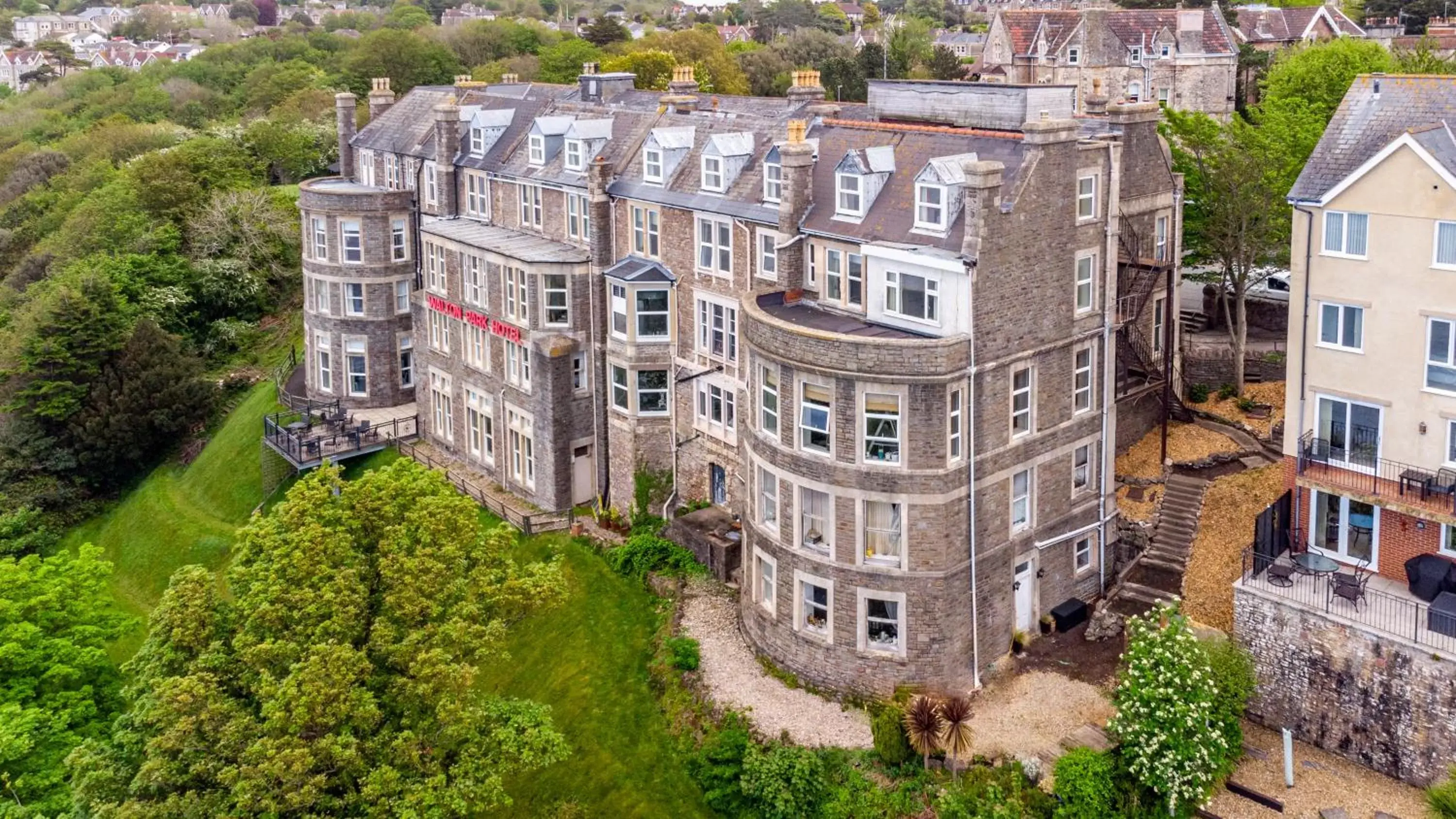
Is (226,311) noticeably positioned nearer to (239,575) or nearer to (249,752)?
(239,575)

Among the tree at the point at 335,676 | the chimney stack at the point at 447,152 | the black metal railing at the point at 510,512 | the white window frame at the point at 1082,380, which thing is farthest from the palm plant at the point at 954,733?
the chimney stack at the point at 447,152

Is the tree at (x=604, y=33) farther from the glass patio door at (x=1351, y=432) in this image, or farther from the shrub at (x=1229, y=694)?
the shrub at (x=1229, y=694)

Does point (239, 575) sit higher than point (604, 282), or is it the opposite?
point (604, 282)

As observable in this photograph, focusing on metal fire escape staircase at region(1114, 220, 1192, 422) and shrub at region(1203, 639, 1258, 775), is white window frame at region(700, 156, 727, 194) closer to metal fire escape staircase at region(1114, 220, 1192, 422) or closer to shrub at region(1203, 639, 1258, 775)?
metal fire escape staircase at region(1114, 220, 1192, 422)

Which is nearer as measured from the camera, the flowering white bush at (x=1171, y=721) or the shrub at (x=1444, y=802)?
the shrub at (x=1444, y=802)

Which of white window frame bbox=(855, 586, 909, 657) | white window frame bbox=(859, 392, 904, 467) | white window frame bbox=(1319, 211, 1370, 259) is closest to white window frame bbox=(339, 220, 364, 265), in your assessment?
white window frame bbox=(859, 392, 904, 467)

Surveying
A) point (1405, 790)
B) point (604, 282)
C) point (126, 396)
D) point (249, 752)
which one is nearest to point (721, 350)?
point (604, 282)
